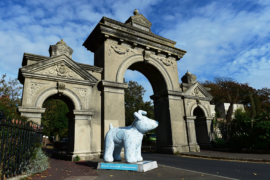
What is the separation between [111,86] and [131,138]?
533 centimetres

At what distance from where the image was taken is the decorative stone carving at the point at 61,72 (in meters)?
9.52

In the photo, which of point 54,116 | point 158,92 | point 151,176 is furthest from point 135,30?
point 54,116

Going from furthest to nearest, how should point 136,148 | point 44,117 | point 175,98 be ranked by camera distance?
1. point 44,117
2. point 175,98
3. point 136,148

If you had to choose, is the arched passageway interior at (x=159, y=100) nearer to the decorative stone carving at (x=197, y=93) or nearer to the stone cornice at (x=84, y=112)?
the decorative stone carving at (x=197, y=93)

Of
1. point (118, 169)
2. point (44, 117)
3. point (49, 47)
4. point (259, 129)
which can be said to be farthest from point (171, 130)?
point (44, 117)

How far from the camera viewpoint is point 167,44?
14250mm

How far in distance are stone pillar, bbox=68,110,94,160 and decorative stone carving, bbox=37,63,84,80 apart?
2.06 metres

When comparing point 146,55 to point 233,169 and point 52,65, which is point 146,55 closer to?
point 52,65

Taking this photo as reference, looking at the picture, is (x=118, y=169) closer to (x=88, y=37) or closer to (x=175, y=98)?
(x=175, y=98)

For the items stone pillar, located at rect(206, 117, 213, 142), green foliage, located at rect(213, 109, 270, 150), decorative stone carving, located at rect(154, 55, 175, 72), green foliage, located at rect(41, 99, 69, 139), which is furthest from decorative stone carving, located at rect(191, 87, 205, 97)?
green foliage, located at rect(41, 99, 69, 139)

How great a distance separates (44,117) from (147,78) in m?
17.2

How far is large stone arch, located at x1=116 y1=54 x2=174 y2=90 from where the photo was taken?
38.1 ft

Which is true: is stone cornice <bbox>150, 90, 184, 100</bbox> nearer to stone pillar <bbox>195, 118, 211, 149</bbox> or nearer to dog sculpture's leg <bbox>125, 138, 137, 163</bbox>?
stone pillar <bbox>195, 118, 211, 149</bbox>

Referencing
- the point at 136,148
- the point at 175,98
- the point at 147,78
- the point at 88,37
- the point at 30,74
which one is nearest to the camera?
the point at 136,148
